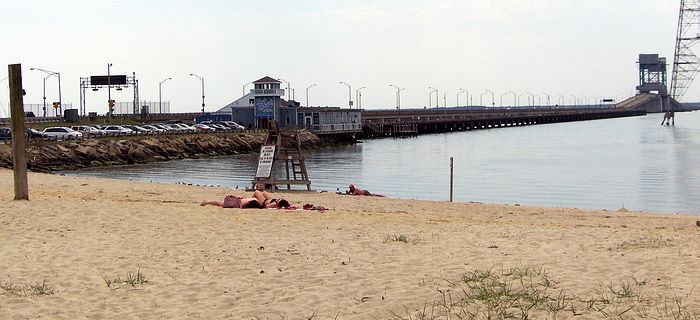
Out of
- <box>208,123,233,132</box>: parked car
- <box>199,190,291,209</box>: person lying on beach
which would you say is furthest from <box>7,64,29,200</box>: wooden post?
<box>208,123,233,132</box>: parked car

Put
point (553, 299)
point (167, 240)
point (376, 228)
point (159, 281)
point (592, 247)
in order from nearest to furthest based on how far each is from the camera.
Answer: point (553, 299)
point (159, 281)
point (592, 247)
point (167, 240)
point (376, 228)

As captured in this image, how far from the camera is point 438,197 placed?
37.0m

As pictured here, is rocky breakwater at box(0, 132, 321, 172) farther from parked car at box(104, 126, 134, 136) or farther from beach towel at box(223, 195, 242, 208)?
beach towel at box(223, 195, 242, 208)

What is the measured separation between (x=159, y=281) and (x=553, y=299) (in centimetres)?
510

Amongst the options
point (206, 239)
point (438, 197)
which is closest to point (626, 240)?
point (206, 239)

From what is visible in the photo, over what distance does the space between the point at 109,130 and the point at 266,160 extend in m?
47.3

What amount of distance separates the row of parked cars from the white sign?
37.6m

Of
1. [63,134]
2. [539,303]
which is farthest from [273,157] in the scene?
[63,134]

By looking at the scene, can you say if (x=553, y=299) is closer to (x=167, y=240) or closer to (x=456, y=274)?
(x=456, y=274)

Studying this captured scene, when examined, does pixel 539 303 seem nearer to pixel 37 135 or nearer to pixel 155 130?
pixel 37 135

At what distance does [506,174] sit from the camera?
50469mm

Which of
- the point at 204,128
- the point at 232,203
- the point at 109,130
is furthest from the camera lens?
the point at 204,128

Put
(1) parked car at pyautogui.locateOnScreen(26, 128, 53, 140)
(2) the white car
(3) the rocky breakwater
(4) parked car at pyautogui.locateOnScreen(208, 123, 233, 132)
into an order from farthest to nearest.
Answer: (4) parked car at pyautogui.locateOnScreen(208, 123, 233, 132)
(2) the white car
(1) parked car at pyautogui.locateOnScreen(26, 128, 53, 140)
(3) the rocky breakwater

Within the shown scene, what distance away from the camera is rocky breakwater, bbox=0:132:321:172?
193 ft
